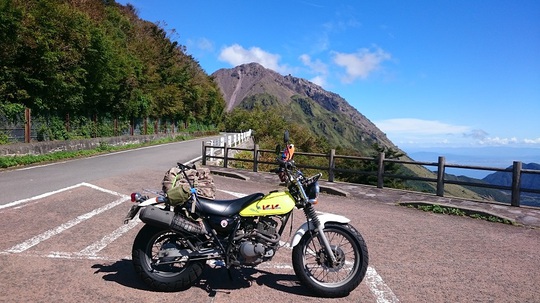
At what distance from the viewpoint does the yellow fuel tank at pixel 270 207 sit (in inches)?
146

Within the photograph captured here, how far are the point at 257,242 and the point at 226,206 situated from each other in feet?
1.57

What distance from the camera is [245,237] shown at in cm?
377

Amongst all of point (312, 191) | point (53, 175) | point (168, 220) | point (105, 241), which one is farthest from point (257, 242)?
point (53, 175)

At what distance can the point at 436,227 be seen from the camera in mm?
6980

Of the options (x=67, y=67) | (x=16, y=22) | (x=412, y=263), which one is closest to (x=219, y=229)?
(x=412, y=263)

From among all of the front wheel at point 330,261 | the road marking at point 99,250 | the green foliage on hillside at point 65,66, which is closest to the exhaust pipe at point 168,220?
the front wheel at point 330,261

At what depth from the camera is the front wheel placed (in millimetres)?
3793

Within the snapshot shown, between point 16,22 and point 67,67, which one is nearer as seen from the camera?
point 16,22

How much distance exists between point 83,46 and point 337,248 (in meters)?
19.0

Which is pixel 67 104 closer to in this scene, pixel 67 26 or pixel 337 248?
pixel 67 26

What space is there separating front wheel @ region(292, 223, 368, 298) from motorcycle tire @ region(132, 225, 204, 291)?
1063mm

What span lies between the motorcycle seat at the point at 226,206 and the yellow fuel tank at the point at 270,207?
4 centimetres

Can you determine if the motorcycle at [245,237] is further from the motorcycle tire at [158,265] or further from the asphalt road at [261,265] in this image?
the asphalt road at [261,265]

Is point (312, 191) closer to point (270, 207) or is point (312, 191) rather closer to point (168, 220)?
point (270, 207)
